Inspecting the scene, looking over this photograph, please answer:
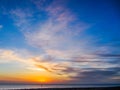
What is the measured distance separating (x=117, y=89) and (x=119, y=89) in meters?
0.75

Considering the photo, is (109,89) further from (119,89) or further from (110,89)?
(119,89)

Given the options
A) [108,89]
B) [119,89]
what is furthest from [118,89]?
[108,89]

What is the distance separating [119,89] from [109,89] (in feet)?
7.11

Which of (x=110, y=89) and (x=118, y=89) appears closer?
(x=118, y=89)

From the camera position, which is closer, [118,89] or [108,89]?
[118,89]

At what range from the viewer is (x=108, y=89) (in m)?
26.1

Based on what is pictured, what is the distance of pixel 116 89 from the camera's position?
81.9 ft

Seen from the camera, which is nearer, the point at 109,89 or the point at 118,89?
the point at 118,89

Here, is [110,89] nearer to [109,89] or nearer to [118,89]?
[109,89]

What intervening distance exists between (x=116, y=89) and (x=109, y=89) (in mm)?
1243

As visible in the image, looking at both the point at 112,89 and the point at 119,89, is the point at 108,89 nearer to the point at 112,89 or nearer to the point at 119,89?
the point at 112,89

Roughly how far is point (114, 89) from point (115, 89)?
20cm

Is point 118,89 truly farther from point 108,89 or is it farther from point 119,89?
point 108,89

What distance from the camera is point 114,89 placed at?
2534 centimetres
